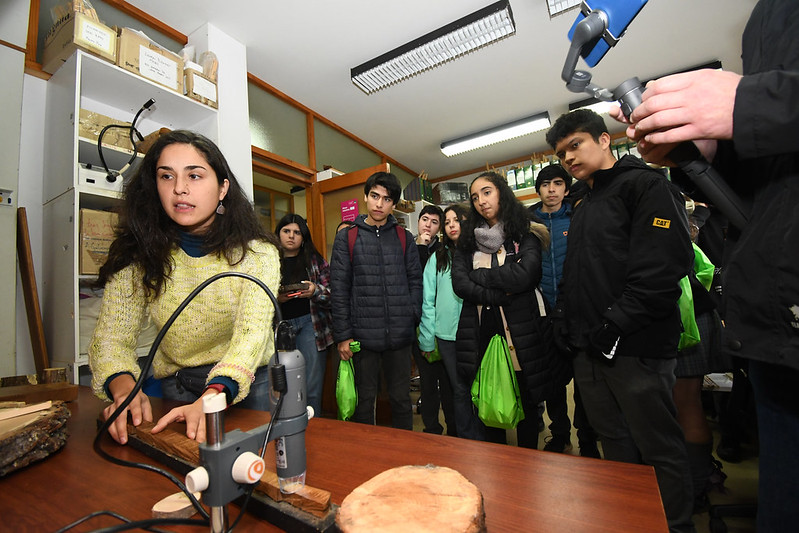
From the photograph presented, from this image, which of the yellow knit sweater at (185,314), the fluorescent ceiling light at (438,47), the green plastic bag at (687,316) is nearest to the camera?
the yellow knit sweater at (185,314)

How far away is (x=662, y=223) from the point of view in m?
1.16

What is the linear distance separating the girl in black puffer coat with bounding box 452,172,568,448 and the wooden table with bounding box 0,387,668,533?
1072 millimetres

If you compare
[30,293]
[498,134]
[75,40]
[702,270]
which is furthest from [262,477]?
[498,134]

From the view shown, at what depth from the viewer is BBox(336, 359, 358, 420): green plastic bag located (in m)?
1.99

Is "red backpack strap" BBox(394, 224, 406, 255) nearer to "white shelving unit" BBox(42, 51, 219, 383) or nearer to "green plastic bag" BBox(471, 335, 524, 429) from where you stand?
"green plastic bag" BBox(471, 335, 524, 429)

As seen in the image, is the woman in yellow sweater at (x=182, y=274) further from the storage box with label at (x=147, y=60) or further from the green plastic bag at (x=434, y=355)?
the storage box with label at (x=147, y=60)

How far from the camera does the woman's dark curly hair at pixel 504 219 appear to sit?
1813 millimetres

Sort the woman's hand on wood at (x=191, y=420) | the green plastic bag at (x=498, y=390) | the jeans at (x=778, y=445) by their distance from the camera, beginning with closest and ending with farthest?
the jeans at (x=778, y=445) → the woman's hand on wood at (x=191, y=420) → the green plastic bag at (x=498, y=390)

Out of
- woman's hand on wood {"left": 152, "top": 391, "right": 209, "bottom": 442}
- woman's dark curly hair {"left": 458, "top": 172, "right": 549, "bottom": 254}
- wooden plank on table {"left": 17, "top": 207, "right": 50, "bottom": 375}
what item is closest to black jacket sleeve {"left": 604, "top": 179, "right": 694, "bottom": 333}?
woman's dark curly hair {"left": 458, "top": 172, "right": 549, "bottom": 254}

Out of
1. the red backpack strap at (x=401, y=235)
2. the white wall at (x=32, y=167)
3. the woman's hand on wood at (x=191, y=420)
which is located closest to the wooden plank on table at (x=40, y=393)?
the woman's hand on wood at (x=191, y=420)

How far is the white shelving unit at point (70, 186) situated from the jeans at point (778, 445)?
2.34 m

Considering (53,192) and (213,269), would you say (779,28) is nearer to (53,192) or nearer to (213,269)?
(213,269)

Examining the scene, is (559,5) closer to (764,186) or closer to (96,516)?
(764,186)

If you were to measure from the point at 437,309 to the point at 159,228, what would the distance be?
4.60 feet
